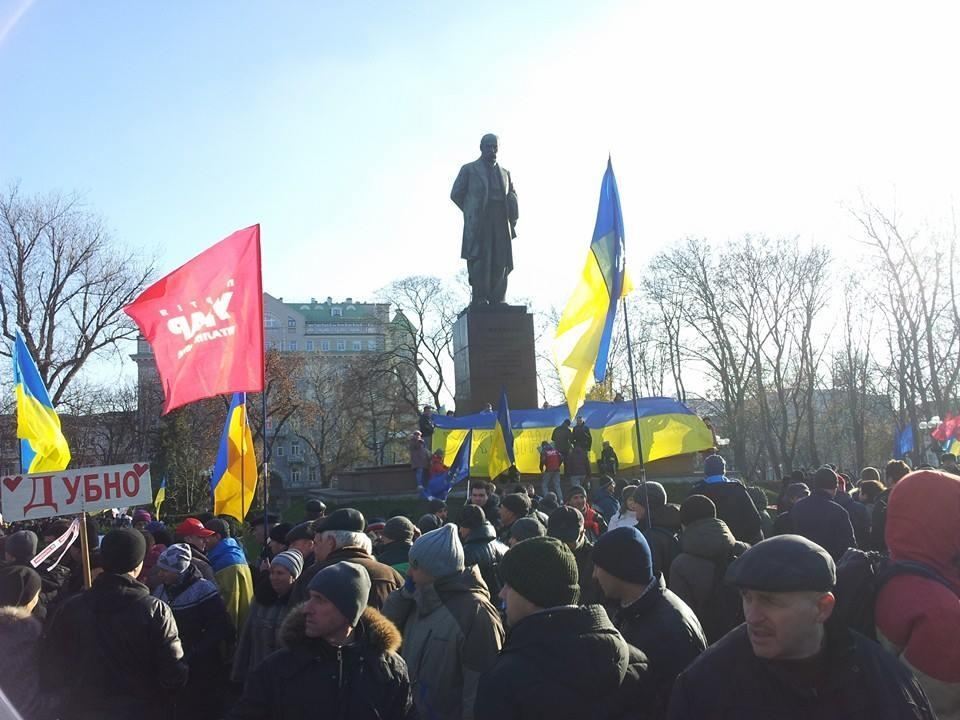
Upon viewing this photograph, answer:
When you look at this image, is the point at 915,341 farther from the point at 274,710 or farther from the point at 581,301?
the point at 274,710

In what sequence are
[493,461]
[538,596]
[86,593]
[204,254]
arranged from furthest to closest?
[493,461] < [204,254] < [86,593] < [538,596]

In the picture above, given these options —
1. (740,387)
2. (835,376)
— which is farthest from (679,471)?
(835,376)

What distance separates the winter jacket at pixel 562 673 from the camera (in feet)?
8.82

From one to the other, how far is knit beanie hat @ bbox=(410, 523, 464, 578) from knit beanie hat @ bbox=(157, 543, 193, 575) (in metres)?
1.84

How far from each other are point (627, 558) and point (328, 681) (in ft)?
3.87

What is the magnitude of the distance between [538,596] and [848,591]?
3.59ft

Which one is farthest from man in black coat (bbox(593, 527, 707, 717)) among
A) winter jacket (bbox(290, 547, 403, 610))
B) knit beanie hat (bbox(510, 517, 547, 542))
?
knit beanie hat (bbox(510, 517, 547, 542))

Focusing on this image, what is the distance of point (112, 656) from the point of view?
414 cm

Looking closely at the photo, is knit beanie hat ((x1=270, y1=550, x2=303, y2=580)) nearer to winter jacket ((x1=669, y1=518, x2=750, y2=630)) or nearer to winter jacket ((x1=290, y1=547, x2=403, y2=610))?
winter jacket ((x1=290, y1=547, x2=403, y2=610))

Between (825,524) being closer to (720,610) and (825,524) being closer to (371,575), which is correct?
(720,610)

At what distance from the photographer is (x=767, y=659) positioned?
8.07ft

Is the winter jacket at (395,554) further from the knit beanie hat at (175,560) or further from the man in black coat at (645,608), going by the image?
the man in black coat at (645,608)

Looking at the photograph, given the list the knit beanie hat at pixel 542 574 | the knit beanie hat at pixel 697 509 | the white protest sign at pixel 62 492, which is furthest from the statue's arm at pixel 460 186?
the knit beanie hat at pixel 542 574

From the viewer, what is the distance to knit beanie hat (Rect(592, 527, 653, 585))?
355 cm
